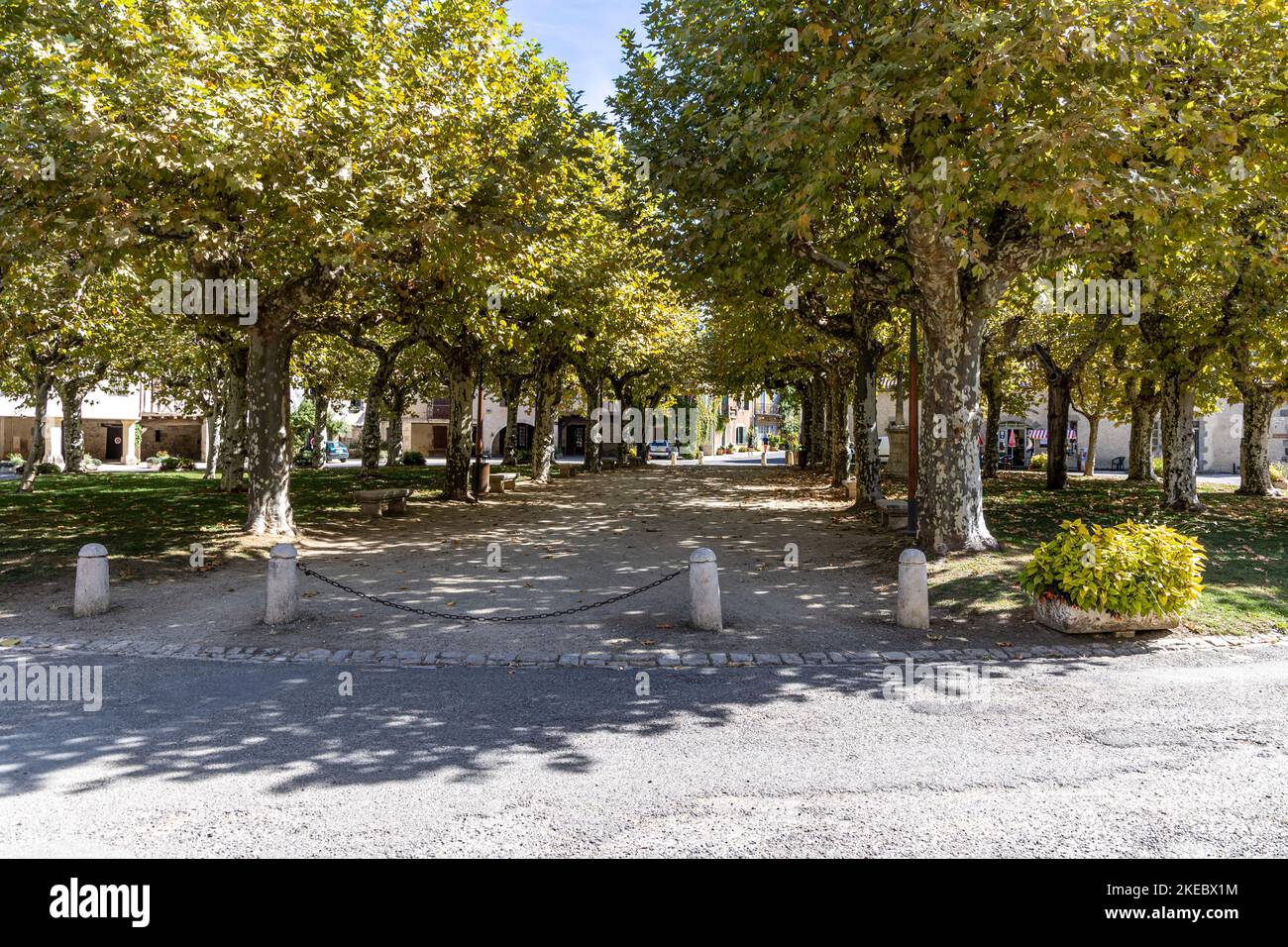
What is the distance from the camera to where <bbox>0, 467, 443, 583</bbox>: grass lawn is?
457 inches

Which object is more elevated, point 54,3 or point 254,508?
point 54,3

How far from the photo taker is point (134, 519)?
1598cm

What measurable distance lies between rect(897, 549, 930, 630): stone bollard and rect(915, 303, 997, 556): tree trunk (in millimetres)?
3136

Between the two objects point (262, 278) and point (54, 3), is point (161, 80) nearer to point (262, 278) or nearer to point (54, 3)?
point (54, 3)

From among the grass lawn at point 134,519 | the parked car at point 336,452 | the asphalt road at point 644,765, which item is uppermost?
the parked car at point 336,452

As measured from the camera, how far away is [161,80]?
336 inches

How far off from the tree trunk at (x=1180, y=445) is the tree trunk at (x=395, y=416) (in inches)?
1073

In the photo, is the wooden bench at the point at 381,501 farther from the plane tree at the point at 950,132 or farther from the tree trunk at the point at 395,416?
the tree trunk at the point at 395,416

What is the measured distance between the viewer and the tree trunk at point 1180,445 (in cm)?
1630

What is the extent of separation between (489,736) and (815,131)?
6.85 meters
